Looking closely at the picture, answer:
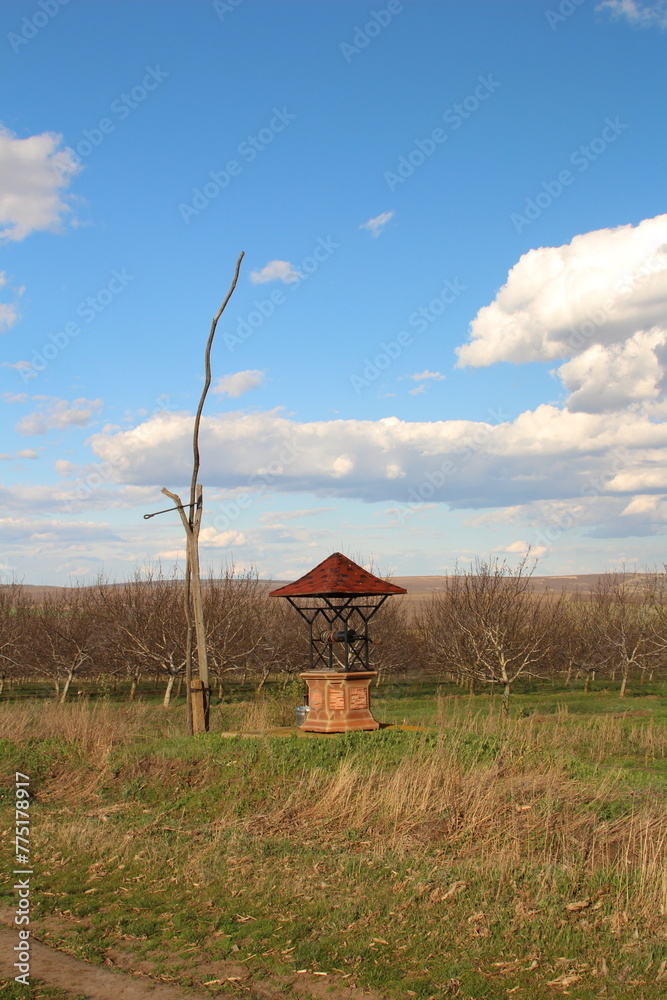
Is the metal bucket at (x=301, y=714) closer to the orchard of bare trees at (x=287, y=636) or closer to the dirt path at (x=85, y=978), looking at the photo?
the dirt path at (x=85, y=978)

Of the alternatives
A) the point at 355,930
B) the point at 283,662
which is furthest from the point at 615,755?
the point at 283,662

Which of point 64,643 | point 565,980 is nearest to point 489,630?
point 64,643

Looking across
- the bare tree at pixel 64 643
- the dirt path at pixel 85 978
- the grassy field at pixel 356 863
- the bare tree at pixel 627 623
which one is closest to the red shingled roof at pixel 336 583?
the grassy field at pixel 356 863

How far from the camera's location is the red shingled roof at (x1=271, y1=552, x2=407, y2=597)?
44.5 feet

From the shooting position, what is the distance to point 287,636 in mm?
36656

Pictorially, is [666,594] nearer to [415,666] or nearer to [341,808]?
[415,666]

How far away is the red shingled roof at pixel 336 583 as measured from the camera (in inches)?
534

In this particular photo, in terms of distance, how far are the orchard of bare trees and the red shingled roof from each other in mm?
13010

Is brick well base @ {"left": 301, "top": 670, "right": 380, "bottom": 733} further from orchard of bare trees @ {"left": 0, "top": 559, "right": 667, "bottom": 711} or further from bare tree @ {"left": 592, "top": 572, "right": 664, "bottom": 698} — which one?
bare tree @ {"left": 592, "top": 572, "right": 664, "bottom": 698}

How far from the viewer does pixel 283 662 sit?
36.5 m

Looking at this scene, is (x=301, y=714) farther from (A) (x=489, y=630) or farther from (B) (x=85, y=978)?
(A) (x=489, y=630)

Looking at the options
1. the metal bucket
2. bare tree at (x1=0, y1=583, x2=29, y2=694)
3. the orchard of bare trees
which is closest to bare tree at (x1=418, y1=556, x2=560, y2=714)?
the orchard of bare trees

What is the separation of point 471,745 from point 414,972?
210 inches

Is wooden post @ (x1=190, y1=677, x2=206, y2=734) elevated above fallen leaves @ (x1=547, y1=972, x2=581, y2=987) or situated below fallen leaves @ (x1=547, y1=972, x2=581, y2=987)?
above
